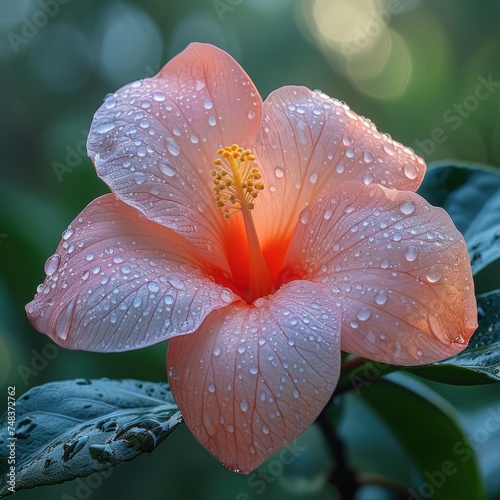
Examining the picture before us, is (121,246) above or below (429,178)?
below

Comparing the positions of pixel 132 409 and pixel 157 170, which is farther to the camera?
pixel 132 409

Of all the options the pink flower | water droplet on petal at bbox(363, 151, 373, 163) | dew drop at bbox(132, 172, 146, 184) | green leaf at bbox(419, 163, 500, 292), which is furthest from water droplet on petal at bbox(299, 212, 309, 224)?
green leaf at bbox(419, 163, 500, 292)

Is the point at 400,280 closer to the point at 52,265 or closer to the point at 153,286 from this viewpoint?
the point at 153,286

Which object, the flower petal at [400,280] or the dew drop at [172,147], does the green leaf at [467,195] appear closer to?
the flower petal at [400,280]

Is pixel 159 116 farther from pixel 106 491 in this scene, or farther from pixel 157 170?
pixel 106 491

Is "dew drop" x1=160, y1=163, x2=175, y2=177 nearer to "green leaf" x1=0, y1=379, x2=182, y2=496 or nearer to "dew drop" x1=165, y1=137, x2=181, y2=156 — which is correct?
"dew drop" x1=165, y1=137, x2=181, y2=156

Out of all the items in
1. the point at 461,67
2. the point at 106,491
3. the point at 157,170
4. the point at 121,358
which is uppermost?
the point at 461,67

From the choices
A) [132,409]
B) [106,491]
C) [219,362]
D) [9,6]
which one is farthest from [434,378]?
[9,6]

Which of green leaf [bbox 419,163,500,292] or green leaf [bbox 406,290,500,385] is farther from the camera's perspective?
green leaf [bbox 419,163,500,292]
